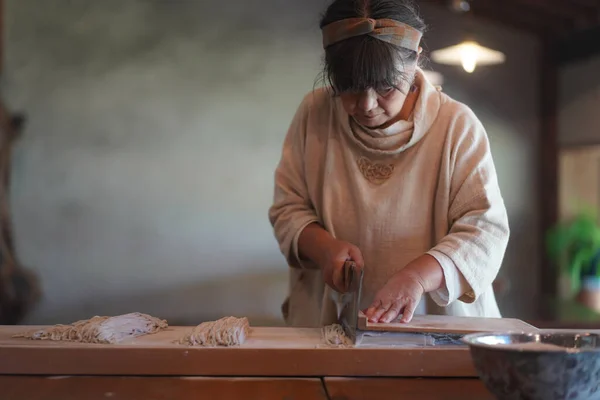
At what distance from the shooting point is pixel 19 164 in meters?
3.28

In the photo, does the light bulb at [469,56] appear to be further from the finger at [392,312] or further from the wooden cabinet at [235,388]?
the wooden cabinet at [235,388]

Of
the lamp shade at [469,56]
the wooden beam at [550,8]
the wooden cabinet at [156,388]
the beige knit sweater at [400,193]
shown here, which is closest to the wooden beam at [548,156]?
the wooden beam at [550,8]

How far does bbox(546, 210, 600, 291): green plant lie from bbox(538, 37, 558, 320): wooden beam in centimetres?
6

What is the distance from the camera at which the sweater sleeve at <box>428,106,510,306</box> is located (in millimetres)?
1125

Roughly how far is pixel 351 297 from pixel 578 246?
2.89m

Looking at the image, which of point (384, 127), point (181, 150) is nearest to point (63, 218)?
point (181, 150)

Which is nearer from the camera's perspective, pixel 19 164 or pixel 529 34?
pixel 19 164

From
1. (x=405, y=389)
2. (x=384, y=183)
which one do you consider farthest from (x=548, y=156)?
(x=405, y=389)

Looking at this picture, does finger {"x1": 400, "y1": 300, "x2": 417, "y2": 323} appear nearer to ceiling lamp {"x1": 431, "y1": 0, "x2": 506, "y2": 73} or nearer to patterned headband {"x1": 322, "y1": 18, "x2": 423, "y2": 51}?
patterned headband {"x1": 322, "y1": 18, "x2": 423, "y2": 51}

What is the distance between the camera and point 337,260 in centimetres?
113

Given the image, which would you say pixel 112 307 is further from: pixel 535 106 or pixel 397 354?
pixel 397 354

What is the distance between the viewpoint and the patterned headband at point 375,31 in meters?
1.10

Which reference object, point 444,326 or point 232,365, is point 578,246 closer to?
point 444,326

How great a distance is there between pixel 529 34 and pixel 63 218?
252 centimetres
